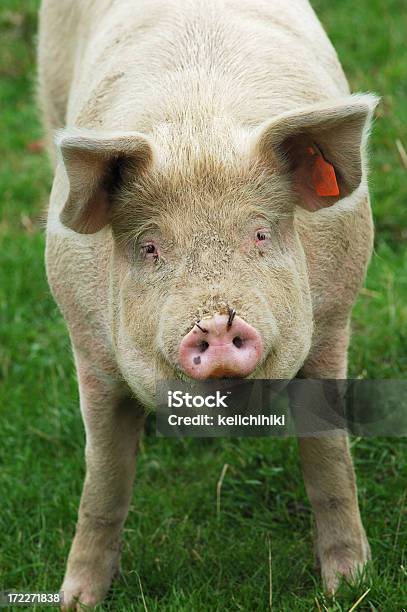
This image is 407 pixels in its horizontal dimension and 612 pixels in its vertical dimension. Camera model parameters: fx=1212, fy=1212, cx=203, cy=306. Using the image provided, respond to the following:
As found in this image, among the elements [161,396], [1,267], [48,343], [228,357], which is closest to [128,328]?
[161,396]

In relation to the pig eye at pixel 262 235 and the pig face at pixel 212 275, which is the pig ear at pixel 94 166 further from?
the pig eye at pixel 262 235

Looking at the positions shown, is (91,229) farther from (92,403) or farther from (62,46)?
(62,46)

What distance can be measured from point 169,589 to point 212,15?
6.67 feet

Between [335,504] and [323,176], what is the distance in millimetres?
1328

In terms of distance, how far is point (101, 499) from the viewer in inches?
175

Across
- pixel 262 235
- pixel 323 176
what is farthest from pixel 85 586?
pixel 323 176

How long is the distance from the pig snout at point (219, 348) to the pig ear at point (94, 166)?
63cm

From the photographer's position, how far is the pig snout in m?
3.07

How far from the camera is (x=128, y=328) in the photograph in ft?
12.0

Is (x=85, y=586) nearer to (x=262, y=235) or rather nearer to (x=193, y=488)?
(x=193, y=488)

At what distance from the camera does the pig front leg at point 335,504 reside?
171 inches

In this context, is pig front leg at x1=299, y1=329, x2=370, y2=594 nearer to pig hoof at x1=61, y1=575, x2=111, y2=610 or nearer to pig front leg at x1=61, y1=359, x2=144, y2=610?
pig front leg at x1=61, y1=359, x2=144, y2=610

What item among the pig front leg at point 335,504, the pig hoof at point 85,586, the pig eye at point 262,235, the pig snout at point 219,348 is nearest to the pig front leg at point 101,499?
the pig hoof at point 85,586

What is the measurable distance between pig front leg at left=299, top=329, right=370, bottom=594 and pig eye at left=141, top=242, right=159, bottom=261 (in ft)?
3.40
